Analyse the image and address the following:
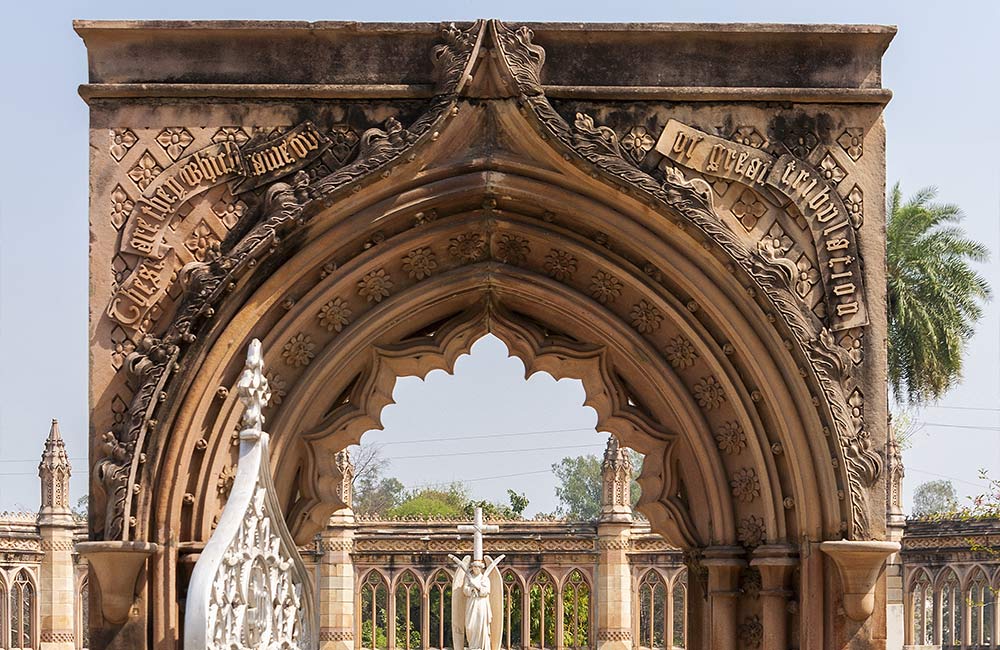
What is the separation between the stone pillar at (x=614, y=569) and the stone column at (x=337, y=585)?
11.0 ft

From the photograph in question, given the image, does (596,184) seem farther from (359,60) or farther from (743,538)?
(743,538)

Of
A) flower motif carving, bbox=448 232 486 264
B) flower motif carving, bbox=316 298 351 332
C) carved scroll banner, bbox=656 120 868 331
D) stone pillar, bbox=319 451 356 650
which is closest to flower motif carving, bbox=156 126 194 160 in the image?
flower motif carving, bbox=316 298 351 332

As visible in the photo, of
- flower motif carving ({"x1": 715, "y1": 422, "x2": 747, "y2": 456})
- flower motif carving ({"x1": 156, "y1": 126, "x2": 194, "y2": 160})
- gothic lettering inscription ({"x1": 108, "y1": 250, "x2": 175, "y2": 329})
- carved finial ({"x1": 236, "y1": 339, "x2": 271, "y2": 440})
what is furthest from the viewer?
flower motif carving ({"x1": 715, "y1": 422, "x2": 747, "y2": 456})

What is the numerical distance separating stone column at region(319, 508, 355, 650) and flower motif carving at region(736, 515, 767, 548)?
14.1m

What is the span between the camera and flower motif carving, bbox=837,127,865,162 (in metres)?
9.37

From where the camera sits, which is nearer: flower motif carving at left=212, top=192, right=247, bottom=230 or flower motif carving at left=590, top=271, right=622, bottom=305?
flower motif carving at left=212, top=192, right=247, bottom=230

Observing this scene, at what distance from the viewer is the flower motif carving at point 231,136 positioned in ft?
30.4

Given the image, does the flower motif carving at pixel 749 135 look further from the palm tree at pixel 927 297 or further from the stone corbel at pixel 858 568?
the palm tree at pixel 927 297

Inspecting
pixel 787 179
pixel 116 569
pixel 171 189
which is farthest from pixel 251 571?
pixel 787 179

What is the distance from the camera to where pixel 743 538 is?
9.68 meters

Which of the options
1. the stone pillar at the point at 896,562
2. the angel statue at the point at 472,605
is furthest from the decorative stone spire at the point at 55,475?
the stone pillar at the point at 896,562

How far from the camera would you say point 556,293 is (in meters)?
9.73

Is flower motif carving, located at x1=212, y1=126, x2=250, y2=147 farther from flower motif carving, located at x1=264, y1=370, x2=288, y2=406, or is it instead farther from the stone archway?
flower motif carving, located at x1=264, y1=370, x2=288, y2=406

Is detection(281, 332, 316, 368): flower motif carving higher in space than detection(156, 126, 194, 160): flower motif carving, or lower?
lower
